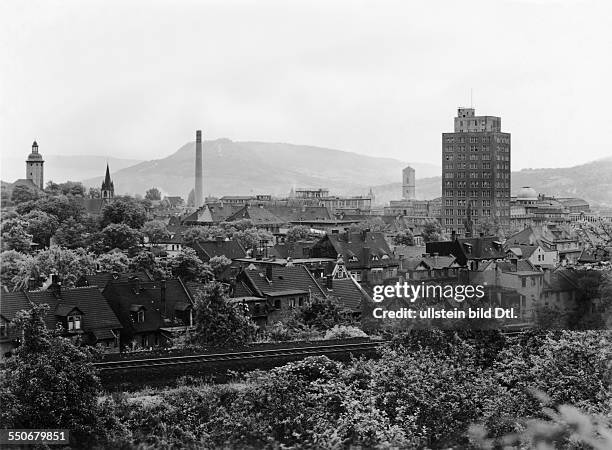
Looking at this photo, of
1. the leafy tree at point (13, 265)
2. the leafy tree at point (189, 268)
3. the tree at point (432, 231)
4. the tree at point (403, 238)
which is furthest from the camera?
the tree at point (432, 231)

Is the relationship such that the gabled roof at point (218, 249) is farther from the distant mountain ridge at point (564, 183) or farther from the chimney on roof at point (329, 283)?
the chimney on roof at point (329, 283)

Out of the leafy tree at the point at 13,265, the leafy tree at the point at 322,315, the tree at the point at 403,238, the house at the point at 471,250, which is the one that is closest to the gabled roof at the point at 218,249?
the leafy tree at the point at 13,265

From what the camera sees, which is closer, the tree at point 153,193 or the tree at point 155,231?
the tree at point 153,193

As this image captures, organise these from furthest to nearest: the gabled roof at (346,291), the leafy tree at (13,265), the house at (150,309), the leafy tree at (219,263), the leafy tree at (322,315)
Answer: the leafy tree at (219,263)
the leafy tree at (13,265)
the gabled roof at (346,291)
the leafy tree at (322,315)
the house at (150,309)

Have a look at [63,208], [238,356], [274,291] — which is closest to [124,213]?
[63,208]

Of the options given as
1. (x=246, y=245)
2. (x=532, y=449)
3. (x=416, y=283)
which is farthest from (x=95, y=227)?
(x=532, y=449)

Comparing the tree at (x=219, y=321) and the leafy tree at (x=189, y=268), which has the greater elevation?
the leafy tree at (x=189, y=268)

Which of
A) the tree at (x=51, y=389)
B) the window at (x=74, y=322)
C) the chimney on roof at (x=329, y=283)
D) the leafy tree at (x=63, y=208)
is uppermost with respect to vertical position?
the leafy tree at (x=63, y=208)
